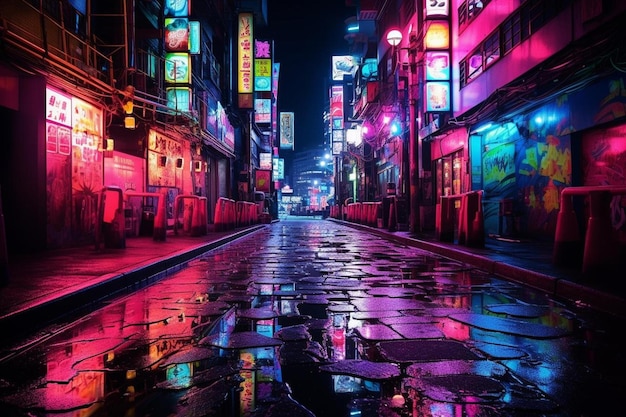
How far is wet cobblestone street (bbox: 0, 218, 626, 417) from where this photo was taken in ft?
8.66

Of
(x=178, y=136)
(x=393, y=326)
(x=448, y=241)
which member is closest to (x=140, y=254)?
(x=393, y=326)

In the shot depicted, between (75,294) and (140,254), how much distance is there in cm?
431

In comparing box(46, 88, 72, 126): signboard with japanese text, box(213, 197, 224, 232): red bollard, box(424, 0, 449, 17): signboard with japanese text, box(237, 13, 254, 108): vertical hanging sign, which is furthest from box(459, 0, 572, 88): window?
box(237, 13, 254, 108): vertical hanging sign

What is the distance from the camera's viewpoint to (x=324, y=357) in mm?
3535

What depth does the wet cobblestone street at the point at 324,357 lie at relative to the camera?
264 cm

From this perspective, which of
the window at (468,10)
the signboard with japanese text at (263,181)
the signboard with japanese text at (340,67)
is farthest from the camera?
the signboard with japanese text at (340,67)

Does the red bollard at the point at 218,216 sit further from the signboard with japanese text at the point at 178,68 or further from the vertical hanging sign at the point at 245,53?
the vertical hanging sign at the point at 245,53

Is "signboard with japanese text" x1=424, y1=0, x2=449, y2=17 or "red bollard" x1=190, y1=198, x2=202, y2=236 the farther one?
"signboard with japanese text" x1=424, y1=0, x2=449, y2=17

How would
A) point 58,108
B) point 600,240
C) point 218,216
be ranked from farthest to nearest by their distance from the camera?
point 218,216 < point 58,108 < point 600,240

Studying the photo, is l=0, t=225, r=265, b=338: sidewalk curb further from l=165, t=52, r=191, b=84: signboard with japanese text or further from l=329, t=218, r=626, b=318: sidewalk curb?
l=165, t=52, r=191, b=84: signboard with japanese text

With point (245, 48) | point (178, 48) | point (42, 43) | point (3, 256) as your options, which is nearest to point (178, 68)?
point (178, 48)

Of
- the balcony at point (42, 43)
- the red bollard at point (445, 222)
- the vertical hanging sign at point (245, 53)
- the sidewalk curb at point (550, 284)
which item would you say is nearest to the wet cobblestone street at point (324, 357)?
the sidewalk curb at point (550, 284)

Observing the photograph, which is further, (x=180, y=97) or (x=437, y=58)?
(x=437, y=58)

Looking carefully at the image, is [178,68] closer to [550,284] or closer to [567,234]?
[567,234]
